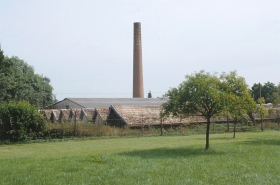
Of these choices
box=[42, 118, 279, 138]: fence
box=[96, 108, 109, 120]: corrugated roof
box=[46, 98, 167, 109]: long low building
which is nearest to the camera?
box=[42, 118, 279, 138]: fence

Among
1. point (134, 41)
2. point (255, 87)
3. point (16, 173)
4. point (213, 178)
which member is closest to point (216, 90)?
point (213, 178)

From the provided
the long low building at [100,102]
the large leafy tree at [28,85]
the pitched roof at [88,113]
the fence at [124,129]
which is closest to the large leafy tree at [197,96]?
the fence at [124,129]

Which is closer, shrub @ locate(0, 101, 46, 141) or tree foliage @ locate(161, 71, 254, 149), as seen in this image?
tree foliage @ locate(161, 71, 254, 149)

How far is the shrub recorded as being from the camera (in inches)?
918

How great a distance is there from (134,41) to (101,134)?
97.7 ft

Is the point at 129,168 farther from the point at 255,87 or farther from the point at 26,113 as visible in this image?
the point at 255,87

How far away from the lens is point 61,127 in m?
26.5

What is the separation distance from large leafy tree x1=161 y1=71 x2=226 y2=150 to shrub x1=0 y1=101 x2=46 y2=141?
13619mm

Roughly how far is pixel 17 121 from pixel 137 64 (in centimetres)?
3282

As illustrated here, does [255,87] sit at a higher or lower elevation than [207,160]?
higher

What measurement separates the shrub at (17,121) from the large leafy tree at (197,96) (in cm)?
1362

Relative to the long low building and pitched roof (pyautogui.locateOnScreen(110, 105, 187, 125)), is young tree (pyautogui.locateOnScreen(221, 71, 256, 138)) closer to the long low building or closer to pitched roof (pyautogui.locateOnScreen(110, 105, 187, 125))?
pitched roof (pyautogui.locateOnScreen(110, 105, 187, 125))

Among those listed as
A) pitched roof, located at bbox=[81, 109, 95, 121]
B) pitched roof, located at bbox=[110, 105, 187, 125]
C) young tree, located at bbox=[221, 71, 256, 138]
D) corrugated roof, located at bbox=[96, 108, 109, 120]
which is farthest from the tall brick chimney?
young tree, located at bbox=[221, 71, 256, 138]

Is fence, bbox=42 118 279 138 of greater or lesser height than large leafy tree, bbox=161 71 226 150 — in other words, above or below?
below
